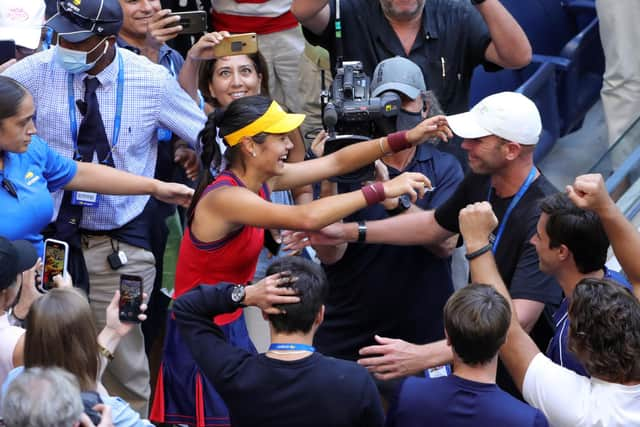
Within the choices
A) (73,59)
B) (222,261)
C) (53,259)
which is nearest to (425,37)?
(73,59)

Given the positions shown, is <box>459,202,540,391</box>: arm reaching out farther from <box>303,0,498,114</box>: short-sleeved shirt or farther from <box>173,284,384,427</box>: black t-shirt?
<box>303,0,498,114</box>: short-sleeved shirt

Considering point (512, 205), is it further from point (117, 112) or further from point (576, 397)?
point (117, 112)

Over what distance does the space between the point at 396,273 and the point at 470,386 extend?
1.55 meters

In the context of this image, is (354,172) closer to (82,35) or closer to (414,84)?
(414,84)

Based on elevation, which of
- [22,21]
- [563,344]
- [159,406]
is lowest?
[159,406]

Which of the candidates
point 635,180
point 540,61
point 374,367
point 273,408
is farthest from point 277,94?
point 273,408

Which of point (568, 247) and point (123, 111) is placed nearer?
point (568, 247)

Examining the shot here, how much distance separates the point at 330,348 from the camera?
4984 mm

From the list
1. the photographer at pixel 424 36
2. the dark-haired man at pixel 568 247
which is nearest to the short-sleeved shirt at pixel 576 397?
the dark-haired man at pixel 568 247

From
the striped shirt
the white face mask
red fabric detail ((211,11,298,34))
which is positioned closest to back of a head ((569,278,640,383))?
the striped shirt

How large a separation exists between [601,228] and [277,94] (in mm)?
3370

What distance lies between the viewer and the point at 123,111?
5141 millimetres

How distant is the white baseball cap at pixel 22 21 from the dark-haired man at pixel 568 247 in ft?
9.57

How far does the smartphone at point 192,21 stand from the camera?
5727 mm
